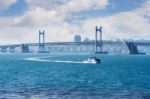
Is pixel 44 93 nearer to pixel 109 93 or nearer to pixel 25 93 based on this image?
pixel 25 93

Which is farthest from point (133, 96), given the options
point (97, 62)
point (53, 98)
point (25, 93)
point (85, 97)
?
point (97, 62)

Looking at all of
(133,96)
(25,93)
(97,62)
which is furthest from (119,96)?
(97,62)

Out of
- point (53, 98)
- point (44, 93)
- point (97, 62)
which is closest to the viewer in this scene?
point (53, 98)

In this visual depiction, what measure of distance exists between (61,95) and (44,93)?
3367 millimetres

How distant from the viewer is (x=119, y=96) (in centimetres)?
5559

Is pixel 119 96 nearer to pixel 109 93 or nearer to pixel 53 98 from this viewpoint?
pixel 109 93

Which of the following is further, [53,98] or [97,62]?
[97,62]

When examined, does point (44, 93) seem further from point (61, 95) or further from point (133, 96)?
point (133, 96)

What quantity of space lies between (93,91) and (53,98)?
10.4m

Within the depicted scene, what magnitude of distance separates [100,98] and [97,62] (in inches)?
4601

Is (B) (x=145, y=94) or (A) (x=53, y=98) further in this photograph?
(B) (x=145, y=94)

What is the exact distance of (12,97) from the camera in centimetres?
5409

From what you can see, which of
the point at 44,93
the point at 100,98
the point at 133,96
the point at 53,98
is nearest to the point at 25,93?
the point at 44,93

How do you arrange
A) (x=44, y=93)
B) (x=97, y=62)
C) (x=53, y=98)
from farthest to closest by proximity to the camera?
(x=97, y=62) → (x=44, y=93) → (x=53, y=98)
